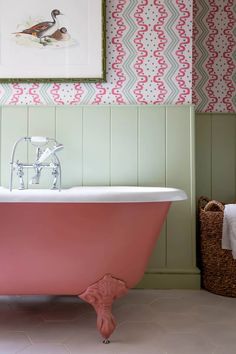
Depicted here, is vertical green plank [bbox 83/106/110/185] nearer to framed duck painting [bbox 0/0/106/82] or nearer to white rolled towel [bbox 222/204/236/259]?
framed duck painting [bbox 0/0/106/82]

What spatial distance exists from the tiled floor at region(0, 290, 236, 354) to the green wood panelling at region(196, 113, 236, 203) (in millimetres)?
753

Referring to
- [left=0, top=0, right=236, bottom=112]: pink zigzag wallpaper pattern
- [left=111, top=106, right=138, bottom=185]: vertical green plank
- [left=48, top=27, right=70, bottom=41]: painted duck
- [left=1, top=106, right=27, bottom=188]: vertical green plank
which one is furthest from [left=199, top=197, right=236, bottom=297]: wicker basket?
[left=48, top=27, right=70, bottom=41]: painted duck

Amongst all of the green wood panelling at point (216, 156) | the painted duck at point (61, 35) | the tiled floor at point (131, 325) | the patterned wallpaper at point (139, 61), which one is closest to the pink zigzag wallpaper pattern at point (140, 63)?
the patterned wallpaper at point (139, 61)

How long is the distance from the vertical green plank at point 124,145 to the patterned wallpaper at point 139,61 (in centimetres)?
9

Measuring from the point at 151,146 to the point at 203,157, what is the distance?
19.9 inches

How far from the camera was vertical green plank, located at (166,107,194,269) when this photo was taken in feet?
7.55

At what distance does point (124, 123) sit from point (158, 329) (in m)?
1.22

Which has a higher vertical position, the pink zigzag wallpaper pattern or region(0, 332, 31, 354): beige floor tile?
the pink zigzag wallpaper pattern

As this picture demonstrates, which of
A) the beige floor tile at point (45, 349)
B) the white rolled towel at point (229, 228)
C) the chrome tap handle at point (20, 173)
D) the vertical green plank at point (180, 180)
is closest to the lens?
the beige floor tile at point (45, 349)

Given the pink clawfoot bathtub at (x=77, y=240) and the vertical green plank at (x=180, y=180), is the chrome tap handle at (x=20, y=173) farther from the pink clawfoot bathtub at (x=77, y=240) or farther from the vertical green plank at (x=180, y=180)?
the vertical green plank at (x=180, y=180)

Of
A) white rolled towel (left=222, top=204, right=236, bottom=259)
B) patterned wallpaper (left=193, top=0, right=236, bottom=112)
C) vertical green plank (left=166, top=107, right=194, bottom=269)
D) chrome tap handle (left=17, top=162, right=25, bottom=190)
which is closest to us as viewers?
white rolled towel (left=222, top=204, right=236, bottom=259)

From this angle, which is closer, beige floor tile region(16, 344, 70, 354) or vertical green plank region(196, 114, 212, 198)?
beige floor tile region(16, 344, 70, 354)

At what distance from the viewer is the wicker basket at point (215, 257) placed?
6.93 feet

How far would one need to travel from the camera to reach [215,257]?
7.07 ft
